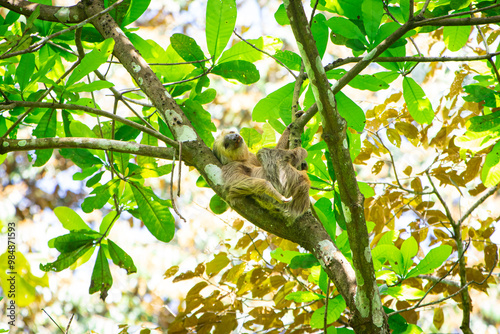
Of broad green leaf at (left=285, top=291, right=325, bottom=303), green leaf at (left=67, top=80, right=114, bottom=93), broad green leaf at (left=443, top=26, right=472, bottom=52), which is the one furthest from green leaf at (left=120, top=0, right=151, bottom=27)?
broad green leaf at (left=285, top=291, right=325, bottom=303)

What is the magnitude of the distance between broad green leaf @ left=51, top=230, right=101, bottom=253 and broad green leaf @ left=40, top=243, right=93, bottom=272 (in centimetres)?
3

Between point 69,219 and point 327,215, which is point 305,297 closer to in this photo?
point 327,215

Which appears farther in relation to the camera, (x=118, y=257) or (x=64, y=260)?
(x=118, y=257)

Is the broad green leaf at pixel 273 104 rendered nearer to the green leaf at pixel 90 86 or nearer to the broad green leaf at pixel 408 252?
the green leaf at pixel 90 86

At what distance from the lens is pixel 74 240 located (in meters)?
3.42

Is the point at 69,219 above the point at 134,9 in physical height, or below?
below

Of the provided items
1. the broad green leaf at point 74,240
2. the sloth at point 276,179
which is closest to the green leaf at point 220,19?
the sloth at point 276,179

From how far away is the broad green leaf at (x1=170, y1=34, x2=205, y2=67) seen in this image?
3.31 metres

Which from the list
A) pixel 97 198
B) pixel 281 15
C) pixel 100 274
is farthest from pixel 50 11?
pixel 100 274

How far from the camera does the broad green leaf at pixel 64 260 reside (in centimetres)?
331

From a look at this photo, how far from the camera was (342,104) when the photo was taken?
3322 mm

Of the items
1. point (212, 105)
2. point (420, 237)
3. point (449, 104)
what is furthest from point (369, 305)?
point (212, 105)

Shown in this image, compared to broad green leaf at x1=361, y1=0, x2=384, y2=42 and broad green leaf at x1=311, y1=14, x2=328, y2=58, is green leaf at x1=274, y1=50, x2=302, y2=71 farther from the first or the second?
broad green leaf at x1=361, y1=0, x2=384, y2=42

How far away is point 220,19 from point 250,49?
1.33ft
